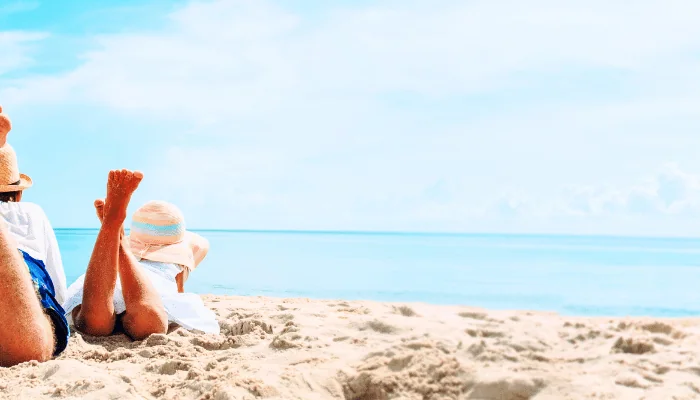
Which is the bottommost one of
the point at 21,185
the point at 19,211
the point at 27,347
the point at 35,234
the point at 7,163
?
the point at 27,347

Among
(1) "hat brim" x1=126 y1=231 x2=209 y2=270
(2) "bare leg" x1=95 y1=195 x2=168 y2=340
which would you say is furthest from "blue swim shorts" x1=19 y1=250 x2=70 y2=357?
(1) "hat brim" x1=126 y1=231 x2=209 y2=270

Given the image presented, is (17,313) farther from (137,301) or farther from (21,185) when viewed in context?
(21,185)

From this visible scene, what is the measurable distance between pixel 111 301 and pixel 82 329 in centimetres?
32

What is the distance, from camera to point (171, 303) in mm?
Answer: 3703

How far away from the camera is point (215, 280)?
1218cm

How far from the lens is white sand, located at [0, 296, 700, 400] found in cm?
Answer: 217

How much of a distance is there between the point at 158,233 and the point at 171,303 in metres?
0.51

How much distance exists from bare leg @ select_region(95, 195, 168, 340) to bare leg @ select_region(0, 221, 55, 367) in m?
0.51

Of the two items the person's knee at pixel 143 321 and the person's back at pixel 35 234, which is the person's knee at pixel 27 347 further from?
the person's knee at pixel 143 321

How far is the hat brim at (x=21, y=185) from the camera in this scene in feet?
10.6

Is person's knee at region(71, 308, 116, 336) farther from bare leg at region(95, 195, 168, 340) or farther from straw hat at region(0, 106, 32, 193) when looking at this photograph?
straw hat at region(0, 106, 32, 193)

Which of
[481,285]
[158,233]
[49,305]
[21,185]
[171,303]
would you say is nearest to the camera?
[49,305]

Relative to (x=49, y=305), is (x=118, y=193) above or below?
above

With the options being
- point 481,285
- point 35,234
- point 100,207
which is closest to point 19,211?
point 35,234
